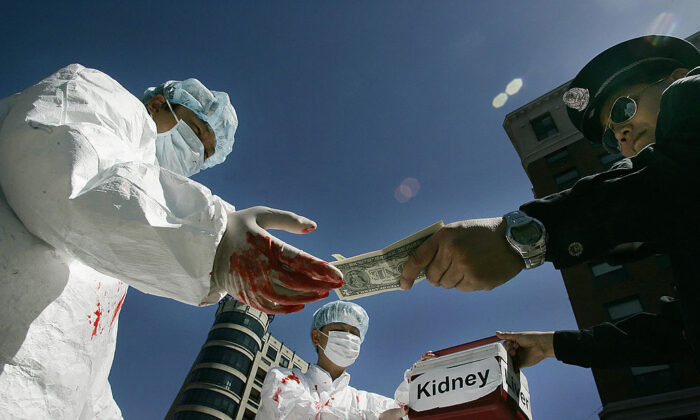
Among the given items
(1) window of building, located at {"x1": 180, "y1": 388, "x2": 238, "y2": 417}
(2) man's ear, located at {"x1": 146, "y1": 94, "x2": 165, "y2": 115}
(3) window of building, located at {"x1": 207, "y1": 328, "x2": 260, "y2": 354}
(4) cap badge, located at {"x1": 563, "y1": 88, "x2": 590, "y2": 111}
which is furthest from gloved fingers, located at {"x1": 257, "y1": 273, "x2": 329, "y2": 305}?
(3) window of building, located at {"x1": 207, "y1": 328, "x2": 260, "y2": 354}

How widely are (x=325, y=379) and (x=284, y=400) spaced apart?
32.5 inches

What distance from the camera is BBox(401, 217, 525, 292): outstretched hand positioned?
186cm

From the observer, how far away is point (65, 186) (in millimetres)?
1143

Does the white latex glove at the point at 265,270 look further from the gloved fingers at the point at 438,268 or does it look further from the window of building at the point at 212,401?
the window of building at the point at 212,401

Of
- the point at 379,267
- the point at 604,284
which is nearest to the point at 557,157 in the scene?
the point at 604,284

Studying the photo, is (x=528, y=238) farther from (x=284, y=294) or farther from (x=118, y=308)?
(x=118, y=308)

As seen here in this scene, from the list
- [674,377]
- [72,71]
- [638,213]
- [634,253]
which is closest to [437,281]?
[638,213]

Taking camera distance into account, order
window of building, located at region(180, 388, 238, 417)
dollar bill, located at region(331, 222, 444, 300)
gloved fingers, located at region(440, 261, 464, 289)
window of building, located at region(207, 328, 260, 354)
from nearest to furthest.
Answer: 1. gloved fingers, located at region(440, 261, 464, 289)
2. dollar bill, located at region(331, 222, 444, 300)
3. window of building, located at region(180, 388, 238, 417)
4. window of building, located at region(207, 328, 260, 354)

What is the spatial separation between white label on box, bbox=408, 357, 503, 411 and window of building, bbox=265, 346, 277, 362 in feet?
149

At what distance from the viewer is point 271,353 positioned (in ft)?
147

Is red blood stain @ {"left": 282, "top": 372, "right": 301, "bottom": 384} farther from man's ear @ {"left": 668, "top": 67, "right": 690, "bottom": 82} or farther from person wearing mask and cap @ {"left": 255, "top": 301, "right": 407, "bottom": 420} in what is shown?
man's ear @ {"left": 668, "top": 67, "right": 690, "bottom": 82}

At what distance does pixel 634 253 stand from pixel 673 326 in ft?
1.82

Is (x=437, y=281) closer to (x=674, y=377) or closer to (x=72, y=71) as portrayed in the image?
(x=72, y=71)

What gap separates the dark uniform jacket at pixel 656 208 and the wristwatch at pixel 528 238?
5 centimetres
